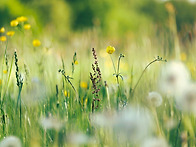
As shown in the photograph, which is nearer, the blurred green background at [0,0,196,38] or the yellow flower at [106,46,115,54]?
the yellow flower at [106,46,115,54]

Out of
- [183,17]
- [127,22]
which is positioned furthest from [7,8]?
[183,17]

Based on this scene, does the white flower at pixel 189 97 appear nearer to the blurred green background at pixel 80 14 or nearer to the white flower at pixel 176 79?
the white flower at pixel 176 79

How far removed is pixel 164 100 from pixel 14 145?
0.77m

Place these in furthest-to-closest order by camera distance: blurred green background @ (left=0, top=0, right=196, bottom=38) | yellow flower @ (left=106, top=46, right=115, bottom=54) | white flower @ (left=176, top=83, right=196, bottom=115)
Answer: blurred green background @ (left=0, top=0, right=196, bottom=38) < yellow flower @ (left=106, top=46, right=115, bottom=54) < white flower @ (left=176, top=83, right=196, bottom=115)

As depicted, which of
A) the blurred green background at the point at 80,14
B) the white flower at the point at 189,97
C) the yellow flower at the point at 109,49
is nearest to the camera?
the white flower at the point at 189,97

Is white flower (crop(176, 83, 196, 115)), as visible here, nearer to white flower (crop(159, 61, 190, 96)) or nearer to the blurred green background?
white flower (crop(159, 61, 190, 96))

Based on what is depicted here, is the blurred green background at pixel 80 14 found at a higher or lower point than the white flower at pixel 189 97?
higher

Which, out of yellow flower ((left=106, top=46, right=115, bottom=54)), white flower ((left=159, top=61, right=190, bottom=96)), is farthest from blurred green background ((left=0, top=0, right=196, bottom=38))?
white flower ((left=159, top=61, right=190, bottom=96))

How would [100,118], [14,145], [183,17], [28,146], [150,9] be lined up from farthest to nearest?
[183,17] → [150,9] → [28,146] → [100,118] → [14,145]

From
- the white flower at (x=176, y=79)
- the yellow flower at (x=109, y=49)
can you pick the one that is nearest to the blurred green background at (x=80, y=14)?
the yellow flower at (x=109, y=49)

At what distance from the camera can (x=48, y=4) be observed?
17.4m

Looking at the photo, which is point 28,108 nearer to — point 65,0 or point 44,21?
point 44,21

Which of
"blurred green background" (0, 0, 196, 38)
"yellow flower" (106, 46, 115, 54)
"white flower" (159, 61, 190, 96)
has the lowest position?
"white flower" (159, 61, 190, 96)

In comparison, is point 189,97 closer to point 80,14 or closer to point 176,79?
point 176,79
